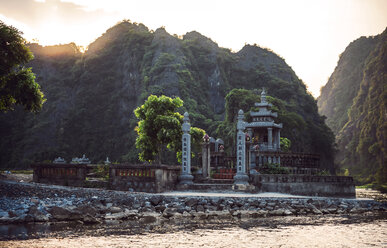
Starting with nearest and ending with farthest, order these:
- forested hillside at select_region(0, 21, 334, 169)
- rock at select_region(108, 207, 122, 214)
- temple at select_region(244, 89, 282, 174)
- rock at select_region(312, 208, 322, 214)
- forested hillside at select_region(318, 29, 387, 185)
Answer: rock at select_region(108, 207, 122, 214) → rock at select_region(312, 208, 322, 214) → temple at select_region(244, 89, 282, 174) → forested hillside at select_region(0, 21, 334, 169) → forested hillside at select_region(318, 29, 387, 185)

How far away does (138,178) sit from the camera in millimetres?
29172

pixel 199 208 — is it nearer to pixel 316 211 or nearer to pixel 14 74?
pixel 316 211

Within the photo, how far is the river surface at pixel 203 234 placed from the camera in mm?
15250

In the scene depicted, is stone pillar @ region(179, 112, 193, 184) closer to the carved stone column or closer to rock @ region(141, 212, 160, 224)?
the carved stone column

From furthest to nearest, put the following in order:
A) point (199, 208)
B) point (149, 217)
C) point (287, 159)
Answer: point (287, 159) < point (199, 208) < point (149, 217)

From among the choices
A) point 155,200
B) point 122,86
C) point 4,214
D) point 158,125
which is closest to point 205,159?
point 158,125

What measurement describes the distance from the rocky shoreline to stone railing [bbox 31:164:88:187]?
5487mm

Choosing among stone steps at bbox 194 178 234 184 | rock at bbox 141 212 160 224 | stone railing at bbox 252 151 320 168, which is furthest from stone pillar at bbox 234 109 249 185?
rock at bbox 141 212 160 224

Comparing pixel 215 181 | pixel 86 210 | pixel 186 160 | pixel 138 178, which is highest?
pixel 186 160

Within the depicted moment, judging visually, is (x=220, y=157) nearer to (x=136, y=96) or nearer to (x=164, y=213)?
(x=164, y=213)

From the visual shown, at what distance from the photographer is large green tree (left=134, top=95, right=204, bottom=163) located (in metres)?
36.9

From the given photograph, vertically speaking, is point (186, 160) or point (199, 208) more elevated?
point (186, 160)

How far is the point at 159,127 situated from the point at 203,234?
21233 mm

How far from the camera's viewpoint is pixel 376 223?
2236 centimetres
